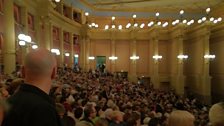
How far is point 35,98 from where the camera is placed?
89.1 inches

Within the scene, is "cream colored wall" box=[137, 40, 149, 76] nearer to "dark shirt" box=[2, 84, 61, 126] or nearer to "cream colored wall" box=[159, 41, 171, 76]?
"cream colored wall" box=[159, 41, 171, 76]

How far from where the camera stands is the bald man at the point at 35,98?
7.23ft

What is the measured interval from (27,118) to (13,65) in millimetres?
13786

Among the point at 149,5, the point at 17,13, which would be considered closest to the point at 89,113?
the point at 17,13

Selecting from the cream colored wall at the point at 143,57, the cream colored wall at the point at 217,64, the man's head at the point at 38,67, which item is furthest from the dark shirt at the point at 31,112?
the cream colored wall at the point at 143,57

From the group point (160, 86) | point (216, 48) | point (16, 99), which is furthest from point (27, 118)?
point (160, 86)

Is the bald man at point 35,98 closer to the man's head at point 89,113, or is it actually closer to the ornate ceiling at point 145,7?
the man's head at point 89,113

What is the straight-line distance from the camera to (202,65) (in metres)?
32.5

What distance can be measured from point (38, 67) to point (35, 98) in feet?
0.82

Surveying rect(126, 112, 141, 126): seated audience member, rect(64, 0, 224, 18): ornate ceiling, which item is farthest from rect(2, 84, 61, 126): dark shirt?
rect(64, 0, 224, 18): ornate ceiling

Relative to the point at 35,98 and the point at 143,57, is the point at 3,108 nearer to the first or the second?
the point at 35,98

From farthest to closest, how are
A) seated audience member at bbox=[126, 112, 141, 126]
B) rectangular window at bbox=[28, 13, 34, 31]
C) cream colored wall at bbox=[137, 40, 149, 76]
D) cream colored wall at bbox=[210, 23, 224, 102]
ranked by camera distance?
1. cream colored wall at bbox=[137, 40, 149, 76]
2. cream colored wall at bbox=[210, 23, 224, 102]
3. rectangular window at bbox=[28, 13, 34, 31]
4. seated audience member at bbox=[126, 112, 141, 126]

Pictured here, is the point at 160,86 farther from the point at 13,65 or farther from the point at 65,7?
the point at 13,65

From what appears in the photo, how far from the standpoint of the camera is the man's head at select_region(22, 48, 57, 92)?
2.40 meters
